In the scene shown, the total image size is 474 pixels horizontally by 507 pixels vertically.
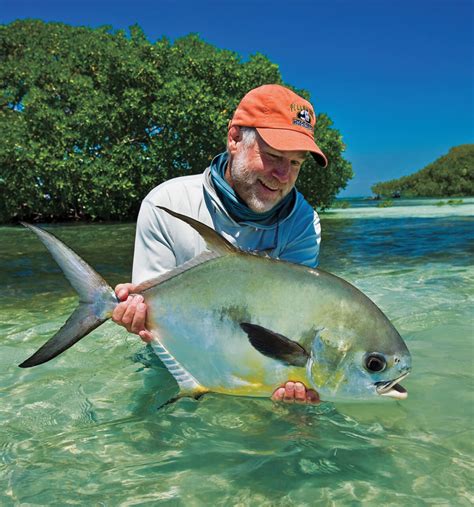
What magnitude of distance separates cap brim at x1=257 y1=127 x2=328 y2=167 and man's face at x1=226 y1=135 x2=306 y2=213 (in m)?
0.07

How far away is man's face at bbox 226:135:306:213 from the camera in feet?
9.20

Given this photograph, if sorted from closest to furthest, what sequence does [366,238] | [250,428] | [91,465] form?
[91,465], [250,428], [366,238]

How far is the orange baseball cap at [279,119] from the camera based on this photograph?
270cm

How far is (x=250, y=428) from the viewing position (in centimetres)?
260

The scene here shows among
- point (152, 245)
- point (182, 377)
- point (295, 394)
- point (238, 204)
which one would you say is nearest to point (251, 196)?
point (238, 204)

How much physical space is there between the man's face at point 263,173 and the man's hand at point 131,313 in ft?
3.18

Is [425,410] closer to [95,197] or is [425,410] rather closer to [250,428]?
[250,428]

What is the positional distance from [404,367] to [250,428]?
98 centimetres

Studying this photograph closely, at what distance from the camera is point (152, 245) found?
2973 millimetres

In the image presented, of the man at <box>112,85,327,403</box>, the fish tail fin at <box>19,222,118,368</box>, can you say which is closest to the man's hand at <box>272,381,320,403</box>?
the fish tail fin at <box>19,222,118,368</box>

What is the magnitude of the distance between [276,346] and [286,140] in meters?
1.21

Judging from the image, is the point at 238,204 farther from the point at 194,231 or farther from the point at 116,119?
the point at 116,119

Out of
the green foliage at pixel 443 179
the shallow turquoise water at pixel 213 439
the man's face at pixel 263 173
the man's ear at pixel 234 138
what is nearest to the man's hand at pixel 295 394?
the shallow turquoise water at pixel 213 439

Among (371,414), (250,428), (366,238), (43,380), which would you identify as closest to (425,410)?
(371,414)
